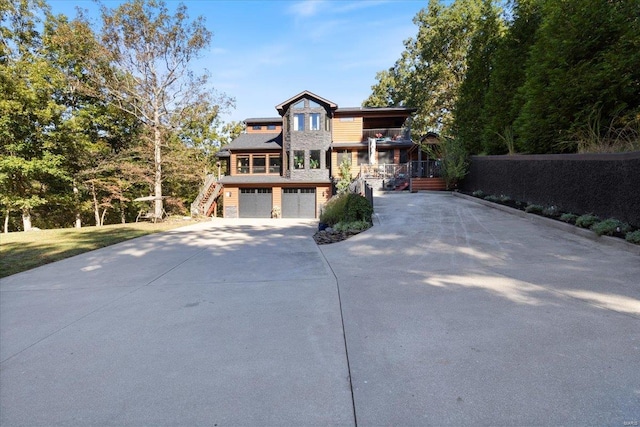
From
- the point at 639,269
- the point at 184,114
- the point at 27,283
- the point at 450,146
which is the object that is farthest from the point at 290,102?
the point at 639,269

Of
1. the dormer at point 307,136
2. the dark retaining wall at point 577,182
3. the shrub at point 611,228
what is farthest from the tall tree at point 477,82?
the shrub at point 611,228

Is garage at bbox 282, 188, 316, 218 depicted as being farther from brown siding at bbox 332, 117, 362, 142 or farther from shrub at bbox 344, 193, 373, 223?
shrub at bbox 344, 193, 373, 223

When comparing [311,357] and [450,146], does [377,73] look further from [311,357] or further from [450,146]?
[311,357]

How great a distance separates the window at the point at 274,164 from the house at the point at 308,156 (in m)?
0.21

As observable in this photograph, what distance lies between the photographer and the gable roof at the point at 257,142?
2380 centimetres


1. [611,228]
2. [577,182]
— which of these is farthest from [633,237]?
[577,182]

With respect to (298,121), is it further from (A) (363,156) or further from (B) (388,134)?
(B) (388,134)

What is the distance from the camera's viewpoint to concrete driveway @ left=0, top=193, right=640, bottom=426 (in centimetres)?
208

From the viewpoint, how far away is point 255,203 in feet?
76.3

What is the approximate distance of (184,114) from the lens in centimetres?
1950

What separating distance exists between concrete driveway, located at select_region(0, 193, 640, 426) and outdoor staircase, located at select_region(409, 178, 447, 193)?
1190 cm

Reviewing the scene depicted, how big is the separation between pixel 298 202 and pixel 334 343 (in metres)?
20.0

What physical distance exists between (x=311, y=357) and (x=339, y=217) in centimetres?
808

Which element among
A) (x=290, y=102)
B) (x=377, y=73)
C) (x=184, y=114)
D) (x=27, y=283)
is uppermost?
(x=377, y=73)
